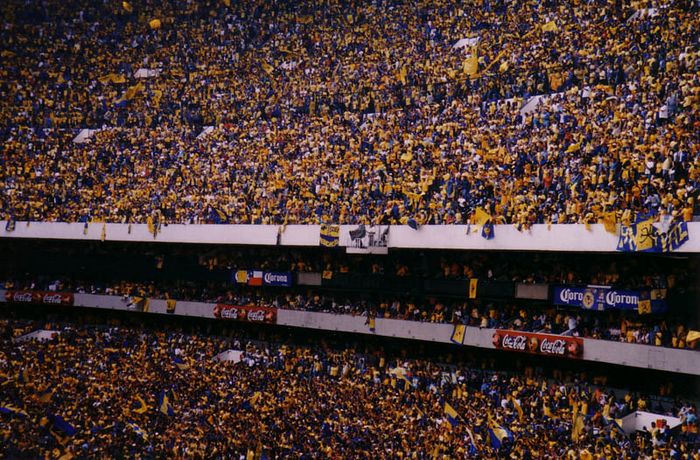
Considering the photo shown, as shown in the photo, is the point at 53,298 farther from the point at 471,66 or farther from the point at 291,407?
the point at 471,66

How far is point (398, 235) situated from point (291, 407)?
6214mm

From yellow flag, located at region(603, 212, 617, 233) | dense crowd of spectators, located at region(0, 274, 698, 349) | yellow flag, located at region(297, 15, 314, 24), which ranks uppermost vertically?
yellow flag, located at region(297, 15, 314, 24)

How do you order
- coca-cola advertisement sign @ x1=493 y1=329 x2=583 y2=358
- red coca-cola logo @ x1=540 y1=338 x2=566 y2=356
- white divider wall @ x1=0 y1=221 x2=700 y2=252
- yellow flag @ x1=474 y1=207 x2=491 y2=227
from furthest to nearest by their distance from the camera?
yellow flag @ x1=474 y1=207 x2=491 y2=227
red coca-cola logo @ x1=540 y1=338 x2=566 y2=356
coca-cola advertisement sign @ x1=493 y1=329 x2=583 y2=358
white divider wall @ x1=0 y1=221 x2=700 y2=252

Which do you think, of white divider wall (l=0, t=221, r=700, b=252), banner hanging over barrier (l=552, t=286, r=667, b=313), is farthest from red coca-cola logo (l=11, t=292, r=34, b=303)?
banner hanging over barrier (l=552, t=286, r=667, b=313)

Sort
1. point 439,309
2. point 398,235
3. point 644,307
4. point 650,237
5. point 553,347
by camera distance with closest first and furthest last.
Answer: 1. point 650,237
2. point 644,307
3. point 553,347
4. point 398,235
5. point 439,309

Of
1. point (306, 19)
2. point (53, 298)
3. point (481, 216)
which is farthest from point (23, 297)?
point (481, 216)

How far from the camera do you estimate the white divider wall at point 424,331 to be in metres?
18.5

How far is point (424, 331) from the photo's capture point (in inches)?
979

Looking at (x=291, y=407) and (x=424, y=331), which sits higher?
(x=424, y=331)

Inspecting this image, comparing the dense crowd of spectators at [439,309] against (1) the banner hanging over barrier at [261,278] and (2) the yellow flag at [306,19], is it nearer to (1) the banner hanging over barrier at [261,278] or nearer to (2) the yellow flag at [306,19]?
(1) the banner hanging over barrier at [261,278]

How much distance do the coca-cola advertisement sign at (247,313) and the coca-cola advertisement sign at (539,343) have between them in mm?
9575

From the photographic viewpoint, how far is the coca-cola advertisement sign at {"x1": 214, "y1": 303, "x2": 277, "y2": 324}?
95.8 ft

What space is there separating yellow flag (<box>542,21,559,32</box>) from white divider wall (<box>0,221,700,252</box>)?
31.1 ft

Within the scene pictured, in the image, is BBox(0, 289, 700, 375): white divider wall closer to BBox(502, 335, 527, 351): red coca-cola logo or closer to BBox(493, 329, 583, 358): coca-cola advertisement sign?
BBox(493, 329, 583, 358): coca-cola advertisement sign
